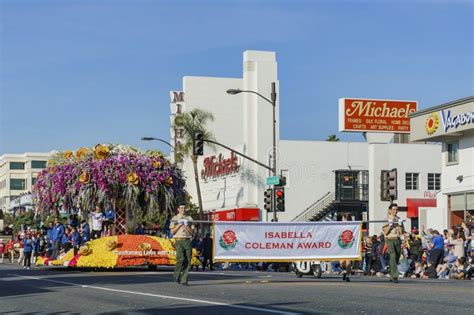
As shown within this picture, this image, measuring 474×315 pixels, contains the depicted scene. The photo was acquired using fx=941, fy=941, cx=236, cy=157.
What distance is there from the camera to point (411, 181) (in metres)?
63.8

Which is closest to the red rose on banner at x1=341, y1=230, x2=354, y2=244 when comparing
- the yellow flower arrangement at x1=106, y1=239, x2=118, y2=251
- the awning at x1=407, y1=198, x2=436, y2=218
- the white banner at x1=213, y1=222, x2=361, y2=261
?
the white banner at x1=213, y1=222, x2=361, y2=261

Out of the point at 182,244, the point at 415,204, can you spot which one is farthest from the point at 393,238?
the point at 415,204

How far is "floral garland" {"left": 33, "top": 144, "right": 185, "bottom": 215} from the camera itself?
30.8 meters

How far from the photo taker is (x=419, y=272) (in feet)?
98.8

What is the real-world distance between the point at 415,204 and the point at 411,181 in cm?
381

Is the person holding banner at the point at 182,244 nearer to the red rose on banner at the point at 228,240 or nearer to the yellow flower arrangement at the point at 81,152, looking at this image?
the red rose on banner at the point at 228,240

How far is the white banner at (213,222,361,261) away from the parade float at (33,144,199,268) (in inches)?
340

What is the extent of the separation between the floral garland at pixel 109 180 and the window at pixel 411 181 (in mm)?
34249

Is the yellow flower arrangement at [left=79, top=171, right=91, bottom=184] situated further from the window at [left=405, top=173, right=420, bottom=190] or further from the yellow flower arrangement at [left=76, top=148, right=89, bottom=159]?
the window at [left=405, top=173, right=420, bottom=190]

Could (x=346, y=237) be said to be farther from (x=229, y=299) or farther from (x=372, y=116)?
(x=372, y=116)

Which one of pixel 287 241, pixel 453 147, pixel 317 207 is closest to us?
pixel 287 241

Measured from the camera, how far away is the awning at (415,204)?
59.8 meters

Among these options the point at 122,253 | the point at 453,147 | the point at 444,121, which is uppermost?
the point at 444,121

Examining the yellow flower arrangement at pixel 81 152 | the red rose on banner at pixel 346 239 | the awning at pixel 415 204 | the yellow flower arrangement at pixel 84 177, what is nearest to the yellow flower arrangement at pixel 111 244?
the yellow flower arrangement at pixel 84 177
